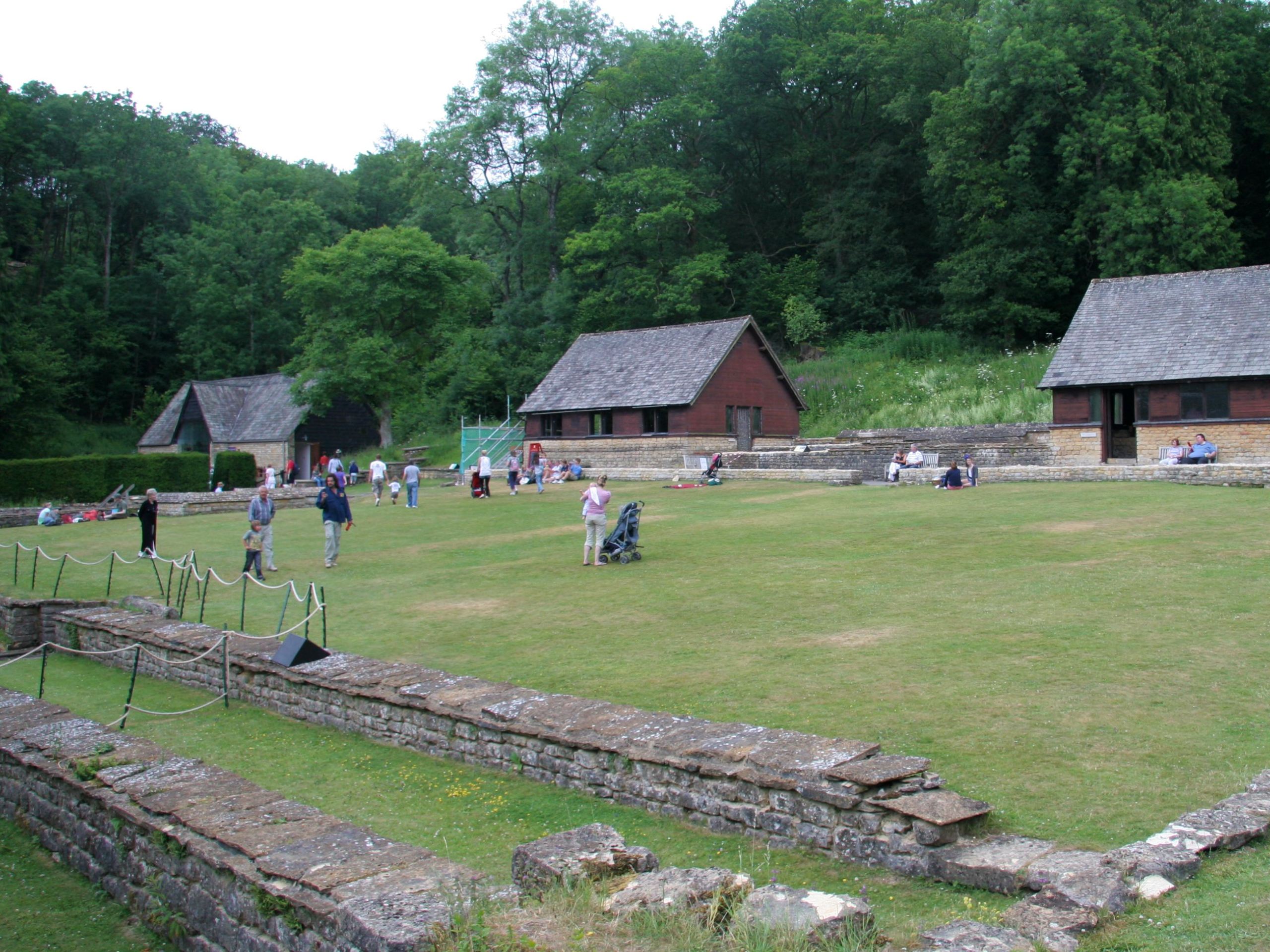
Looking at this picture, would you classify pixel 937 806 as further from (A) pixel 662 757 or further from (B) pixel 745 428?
(B) pixel 745 428

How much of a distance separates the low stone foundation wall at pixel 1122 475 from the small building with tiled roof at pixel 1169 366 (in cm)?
401

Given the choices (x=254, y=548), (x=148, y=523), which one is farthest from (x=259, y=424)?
(x=254, y=548)

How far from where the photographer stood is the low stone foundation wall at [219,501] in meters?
37.2

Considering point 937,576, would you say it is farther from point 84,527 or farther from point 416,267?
point 416,267

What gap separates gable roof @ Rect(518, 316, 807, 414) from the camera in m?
44.7

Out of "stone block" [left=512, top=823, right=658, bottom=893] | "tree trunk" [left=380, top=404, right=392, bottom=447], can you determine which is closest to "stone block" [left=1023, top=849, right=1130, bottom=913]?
"stone block" [left=512, top=823, right=658, bottom=893]

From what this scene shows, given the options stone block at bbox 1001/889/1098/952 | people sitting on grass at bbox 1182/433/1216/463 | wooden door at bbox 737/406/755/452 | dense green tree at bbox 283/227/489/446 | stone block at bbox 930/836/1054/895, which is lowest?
stone block at bbox 930/836/1054/895

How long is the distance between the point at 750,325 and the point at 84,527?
28.0m

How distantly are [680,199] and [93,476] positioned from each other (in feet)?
114

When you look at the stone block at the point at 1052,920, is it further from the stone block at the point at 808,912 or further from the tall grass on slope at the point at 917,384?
the tall grass on slope at the point at 917,384

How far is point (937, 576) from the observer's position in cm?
1602

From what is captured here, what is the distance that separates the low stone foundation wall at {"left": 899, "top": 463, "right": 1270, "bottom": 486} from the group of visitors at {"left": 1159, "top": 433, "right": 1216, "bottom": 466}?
0.57 metres

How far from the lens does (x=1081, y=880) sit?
5113 millimetres

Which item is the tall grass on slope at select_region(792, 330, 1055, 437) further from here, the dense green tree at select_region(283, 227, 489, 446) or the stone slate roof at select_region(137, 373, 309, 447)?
the stone slate roof at select_region(137, 373, 309, 447)
